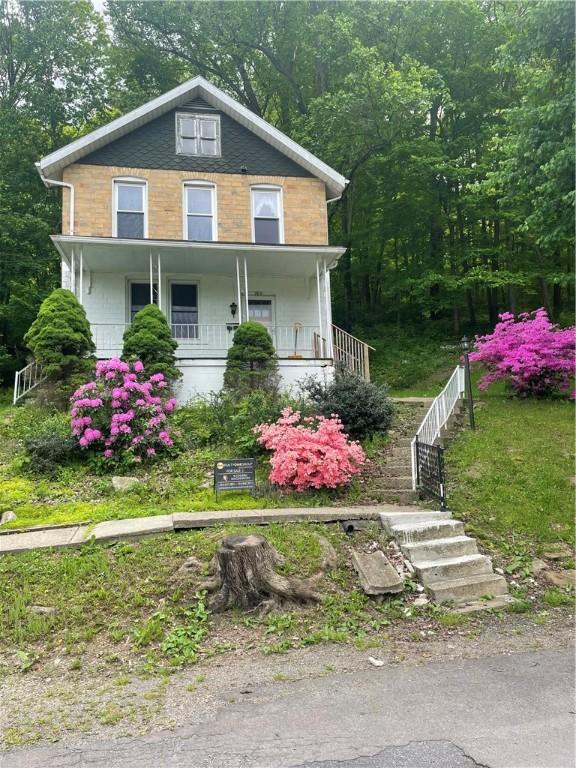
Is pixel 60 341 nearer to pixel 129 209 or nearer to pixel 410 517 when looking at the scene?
pixel 129 209

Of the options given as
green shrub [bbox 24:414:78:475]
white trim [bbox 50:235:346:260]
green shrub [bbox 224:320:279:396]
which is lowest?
green shrub [bbox 24:414:78:475]

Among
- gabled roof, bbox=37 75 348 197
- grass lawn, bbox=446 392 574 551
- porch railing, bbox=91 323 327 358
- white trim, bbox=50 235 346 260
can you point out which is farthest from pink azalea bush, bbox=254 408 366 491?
gabled roof, bbox=37 75 348 197

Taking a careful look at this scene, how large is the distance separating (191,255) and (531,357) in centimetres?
901

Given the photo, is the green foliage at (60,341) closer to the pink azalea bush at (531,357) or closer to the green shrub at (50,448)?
the green shrub at (50,448)

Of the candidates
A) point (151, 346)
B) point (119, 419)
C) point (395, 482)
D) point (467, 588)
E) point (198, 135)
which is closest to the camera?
point (467, 588)

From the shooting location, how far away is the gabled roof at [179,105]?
44.9 feet

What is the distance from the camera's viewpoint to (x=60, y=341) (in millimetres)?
10328

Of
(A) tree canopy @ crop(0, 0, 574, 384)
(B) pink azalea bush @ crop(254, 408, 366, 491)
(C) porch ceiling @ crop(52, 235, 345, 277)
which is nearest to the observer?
(B) pink azalea bush @ crop(254, 408, 366, 491)

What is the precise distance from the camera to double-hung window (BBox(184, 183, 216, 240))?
14.4 meters

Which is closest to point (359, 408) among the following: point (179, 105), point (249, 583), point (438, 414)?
point (438, 414)

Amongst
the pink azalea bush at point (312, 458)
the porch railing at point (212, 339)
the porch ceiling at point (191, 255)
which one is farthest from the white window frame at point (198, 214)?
the pink azalea bush at point (312, 458)

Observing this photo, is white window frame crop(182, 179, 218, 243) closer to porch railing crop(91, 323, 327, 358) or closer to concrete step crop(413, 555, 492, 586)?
porch railing crop(91, 323, 327, 358)

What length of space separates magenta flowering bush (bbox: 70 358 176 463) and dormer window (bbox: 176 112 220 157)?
863 centimetres

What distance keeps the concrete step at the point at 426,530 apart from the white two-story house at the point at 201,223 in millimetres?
7374
